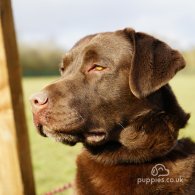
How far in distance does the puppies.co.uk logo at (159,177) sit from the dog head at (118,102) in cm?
A: 11

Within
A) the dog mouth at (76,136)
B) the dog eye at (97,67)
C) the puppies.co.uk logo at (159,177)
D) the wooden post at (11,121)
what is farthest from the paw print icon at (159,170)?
the wooden post at (11,121)

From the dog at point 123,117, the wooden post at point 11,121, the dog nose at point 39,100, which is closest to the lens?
the dog nose at point 39,100

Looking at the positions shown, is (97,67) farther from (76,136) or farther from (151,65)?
(76,136)

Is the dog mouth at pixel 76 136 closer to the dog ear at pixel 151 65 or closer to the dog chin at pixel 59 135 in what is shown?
the dog chin at pixel 59 135

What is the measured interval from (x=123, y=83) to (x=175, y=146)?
673 mm

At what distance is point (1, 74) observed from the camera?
3.84 m

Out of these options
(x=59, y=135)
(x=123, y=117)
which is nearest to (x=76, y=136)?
(x=59, y=135)

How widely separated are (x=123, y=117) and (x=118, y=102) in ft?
0.43

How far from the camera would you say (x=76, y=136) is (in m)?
3.74

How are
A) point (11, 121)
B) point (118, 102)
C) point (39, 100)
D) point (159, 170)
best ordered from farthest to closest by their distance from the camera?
point (11, 121), point (118, 102), point (159, 170), point (39, 100)

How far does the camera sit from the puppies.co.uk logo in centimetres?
363

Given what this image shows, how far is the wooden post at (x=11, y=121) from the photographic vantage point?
3.85m

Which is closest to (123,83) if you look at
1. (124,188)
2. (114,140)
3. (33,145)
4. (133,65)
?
(133,65)

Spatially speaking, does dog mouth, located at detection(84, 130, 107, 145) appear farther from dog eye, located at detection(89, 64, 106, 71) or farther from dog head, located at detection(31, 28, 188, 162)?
dog eye, located at detection(89, 64, 106, 71)
